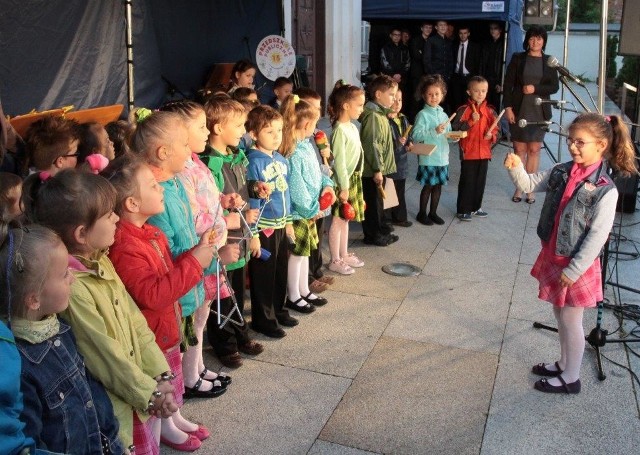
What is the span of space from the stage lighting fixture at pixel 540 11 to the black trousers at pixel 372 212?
3.31 metres

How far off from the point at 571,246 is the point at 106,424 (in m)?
2.60

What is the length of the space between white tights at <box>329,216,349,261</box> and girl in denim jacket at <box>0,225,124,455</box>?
144 inches

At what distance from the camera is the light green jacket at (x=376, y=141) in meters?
6.07

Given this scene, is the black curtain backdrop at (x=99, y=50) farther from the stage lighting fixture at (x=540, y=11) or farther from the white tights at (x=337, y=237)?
the stage lighting fixture at (x=540, y=11)

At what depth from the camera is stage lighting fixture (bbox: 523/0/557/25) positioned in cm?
777

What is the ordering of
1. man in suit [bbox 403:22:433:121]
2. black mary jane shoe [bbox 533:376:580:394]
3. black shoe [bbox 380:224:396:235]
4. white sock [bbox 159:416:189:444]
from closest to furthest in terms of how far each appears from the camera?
white sock [bbox 159:416:189:444], black mary jane shoe [bbox 533:376:580:394], black shoe [bbox 380:224:396:235], man in suit [bbox 403:22:433:121]

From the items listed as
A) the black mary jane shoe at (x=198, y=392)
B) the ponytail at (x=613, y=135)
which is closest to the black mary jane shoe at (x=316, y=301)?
the black mary jane shoe at (x=198, y=392)

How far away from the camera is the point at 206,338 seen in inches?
179

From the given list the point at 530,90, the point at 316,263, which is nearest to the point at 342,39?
the point at 530,90

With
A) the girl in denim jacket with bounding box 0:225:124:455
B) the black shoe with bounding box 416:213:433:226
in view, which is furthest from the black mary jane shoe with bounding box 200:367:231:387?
the black shoe with bounding box 416:213:433:226

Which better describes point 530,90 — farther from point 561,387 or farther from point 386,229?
point 561,387

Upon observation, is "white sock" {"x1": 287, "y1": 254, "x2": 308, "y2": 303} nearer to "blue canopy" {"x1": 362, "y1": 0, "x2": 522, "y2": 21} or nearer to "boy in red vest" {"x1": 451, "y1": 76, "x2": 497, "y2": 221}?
"boy in red vest" {"x1": 451, "y1": 76, "x2": 497, "y2": 221}

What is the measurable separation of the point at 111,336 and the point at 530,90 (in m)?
6.78

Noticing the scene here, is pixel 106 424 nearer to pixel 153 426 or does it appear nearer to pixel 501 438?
pixel 153 426
